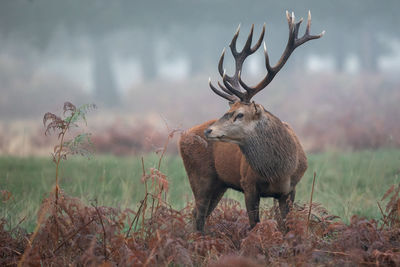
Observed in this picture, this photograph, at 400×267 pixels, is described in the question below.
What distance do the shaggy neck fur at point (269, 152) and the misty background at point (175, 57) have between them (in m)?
13.7

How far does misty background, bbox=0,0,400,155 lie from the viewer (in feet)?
70.2

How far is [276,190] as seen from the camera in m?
4.36

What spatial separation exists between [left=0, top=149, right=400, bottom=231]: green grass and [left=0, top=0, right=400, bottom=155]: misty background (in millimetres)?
9068

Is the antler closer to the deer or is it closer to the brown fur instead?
the deer

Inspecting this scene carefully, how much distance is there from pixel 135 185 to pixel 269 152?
A: 372 centimetres

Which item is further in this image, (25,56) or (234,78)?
(25,56)

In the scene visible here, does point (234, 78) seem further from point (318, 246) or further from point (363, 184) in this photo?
point (363, 184)

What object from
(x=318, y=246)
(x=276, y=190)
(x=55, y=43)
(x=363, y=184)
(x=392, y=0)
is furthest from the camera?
(x=55, y=43)

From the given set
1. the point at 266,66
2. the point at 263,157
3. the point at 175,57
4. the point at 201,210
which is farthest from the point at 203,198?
the point at 175,57

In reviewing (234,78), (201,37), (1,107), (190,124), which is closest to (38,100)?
(1,107)

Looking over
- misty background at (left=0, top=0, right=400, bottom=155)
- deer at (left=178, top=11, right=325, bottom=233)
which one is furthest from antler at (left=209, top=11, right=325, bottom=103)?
misty background at (left=0, top=0, right=400, bottom=155)

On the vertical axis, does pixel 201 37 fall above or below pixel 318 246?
above

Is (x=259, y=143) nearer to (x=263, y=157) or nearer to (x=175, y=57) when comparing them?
(x=263, y=157)

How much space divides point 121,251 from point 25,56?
24633 millimetres
